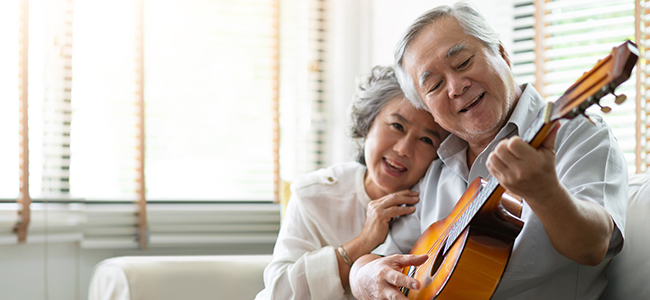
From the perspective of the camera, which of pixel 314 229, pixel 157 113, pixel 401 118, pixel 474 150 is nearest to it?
pixel 474 150

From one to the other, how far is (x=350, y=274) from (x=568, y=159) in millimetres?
632

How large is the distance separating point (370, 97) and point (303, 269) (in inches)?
23.3

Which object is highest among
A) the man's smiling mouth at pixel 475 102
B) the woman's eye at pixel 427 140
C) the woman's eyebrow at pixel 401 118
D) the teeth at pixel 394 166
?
the man's smiling mouth at pixel 475 102

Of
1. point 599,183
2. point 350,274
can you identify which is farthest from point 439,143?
point 599,183

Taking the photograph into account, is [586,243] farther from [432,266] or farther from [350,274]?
[350,274]

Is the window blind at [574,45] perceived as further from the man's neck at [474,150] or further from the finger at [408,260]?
the finger at [408,260]

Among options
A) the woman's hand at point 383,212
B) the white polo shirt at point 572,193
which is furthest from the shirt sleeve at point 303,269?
the white polo shirt at point 572,193

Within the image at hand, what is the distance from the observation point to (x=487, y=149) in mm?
1230

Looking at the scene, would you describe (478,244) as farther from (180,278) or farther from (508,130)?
(180,278)

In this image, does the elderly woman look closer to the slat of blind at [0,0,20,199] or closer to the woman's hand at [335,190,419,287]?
the woman's hand at [335,190,419,287]

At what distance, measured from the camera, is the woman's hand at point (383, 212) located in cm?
142

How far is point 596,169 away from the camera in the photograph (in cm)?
97

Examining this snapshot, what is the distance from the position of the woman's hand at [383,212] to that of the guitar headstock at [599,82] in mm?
770

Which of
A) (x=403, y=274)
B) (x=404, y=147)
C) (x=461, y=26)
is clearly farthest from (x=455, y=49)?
(x=403, y=274)
